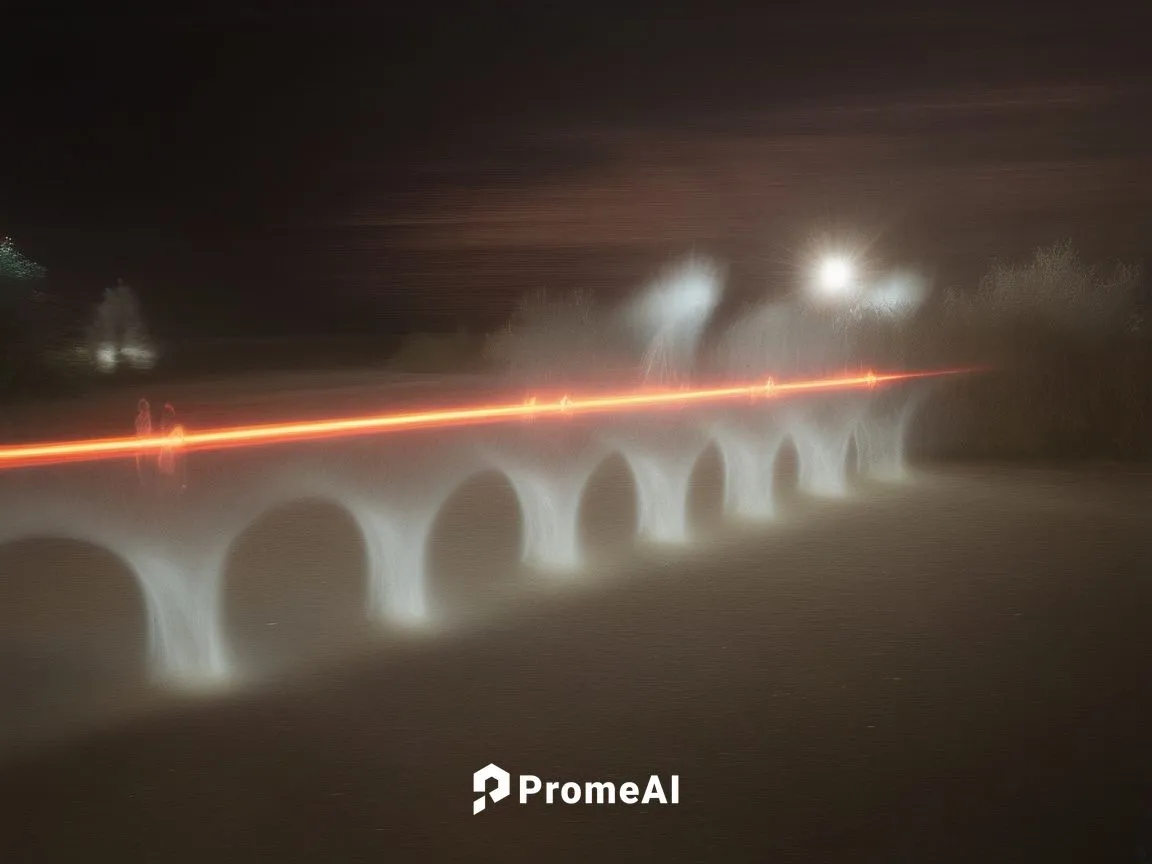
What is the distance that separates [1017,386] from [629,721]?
580 inches

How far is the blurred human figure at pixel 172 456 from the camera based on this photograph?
177 inches

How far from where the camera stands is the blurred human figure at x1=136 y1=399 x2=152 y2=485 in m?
4.50

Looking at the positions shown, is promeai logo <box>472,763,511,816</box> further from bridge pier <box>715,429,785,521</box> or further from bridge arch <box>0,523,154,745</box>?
bridge pier <box>715,429,785,521</box>

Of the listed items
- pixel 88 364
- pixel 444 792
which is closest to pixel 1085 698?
pixel 444 792

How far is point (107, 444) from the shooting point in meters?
4.20

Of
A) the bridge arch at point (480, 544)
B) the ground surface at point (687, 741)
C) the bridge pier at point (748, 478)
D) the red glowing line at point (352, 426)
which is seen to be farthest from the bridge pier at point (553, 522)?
the bridge pier at point (748, 478)

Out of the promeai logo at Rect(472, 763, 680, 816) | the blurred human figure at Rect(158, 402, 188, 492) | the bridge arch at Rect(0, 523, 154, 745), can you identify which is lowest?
the promeai logo at Rect(472, 763, 680, 816)

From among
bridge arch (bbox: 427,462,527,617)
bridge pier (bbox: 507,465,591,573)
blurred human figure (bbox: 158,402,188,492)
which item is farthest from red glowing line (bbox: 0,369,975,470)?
bridge pier (bbox: 507,465,591,573)

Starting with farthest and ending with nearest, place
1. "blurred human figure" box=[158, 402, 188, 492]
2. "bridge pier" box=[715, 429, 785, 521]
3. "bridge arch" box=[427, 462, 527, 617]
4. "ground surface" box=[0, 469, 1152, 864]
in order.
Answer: "bridge pier" box=[715, 429, 785, 521] < "bridge arch" box=[427, 462, 527, 617] < "blurred human figure" box=[158, 402, 188, 492] < "ground surface" box=[0, 469, 1152, 864]

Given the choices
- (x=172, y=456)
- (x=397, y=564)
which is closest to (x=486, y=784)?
(x=172, y=456)

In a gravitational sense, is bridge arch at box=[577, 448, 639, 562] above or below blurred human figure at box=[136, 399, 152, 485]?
below

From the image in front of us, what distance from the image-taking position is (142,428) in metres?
4.91

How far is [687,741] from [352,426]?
232 cm

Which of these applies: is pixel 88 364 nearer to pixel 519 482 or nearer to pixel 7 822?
pixel 519 482
